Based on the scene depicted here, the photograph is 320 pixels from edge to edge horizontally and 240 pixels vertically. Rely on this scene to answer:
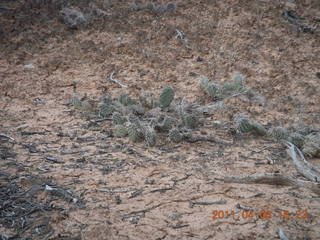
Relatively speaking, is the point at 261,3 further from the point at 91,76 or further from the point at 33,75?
the point at 33,75

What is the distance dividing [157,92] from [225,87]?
0.96 m

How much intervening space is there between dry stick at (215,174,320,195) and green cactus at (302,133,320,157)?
861 mm

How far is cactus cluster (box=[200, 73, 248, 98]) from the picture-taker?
514 cm

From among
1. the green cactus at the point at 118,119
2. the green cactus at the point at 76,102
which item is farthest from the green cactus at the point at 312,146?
the green cactus at the point at 76,102

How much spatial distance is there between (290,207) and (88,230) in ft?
5.04

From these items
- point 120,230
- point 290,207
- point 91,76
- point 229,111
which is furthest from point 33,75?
point 290,207

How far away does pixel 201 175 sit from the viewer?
346cm

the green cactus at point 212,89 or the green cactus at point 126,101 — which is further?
the green cactus at point 212,89

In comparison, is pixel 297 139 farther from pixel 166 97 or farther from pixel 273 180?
pixel 166 97

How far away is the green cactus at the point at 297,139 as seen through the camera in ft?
13.2

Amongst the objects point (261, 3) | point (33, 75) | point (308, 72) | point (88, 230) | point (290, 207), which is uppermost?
point (261, 3)

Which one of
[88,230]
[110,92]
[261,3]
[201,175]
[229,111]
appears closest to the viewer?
[88,230]

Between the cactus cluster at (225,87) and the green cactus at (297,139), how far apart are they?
131 cm

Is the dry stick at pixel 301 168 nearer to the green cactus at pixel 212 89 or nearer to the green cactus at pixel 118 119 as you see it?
the green cactus at pixel 212 89
